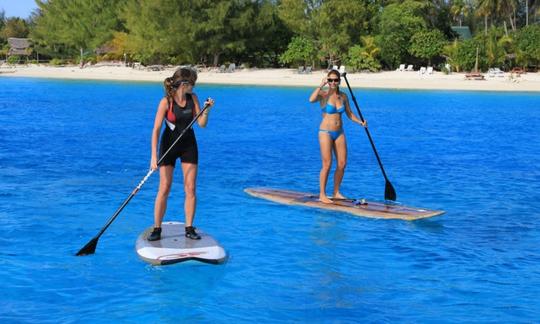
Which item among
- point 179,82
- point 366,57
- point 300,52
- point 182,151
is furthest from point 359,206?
point 300,52

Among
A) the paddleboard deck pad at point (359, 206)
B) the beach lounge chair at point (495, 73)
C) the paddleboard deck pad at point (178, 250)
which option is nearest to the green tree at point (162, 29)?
the beach lounge chair at point (495, 73)

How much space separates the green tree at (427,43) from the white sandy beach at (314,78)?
3093 millimetres

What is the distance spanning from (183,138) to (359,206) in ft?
11.8

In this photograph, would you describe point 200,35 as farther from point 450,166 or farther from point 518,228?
point 518,228

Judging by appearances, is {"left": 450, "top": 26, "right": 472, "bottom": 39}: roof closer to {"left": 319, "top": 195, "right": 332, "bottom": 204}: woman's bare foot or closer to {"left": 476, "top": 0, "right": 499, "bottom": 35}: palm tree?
{"left": 476, "top": 0, "right": 499, "bottom": 35}: palm tree

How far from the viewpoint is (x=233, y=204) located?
34.6 ft

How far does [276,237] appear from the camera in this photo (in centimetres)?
863

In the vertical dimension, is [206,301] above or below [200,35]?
below

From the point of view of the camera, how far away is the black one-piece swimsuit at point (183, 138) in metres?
6.91

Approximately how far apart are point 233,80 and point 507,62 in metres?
20.1

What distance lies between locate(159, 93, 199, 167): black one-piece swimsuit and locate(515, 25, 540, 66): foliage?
4407 centimetres

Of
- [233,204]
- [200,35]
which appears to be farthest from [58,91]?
[233,204]

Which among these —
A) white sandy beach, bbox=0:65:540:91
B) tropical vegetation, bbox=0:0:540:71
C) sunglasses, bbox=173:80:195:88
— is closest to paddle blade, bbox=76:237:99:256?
sunglasses, bbox=173:80:195:88

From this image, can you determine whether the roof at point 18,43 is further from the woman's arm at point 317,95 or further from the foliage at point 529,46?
the woman's arm at point 317,95
